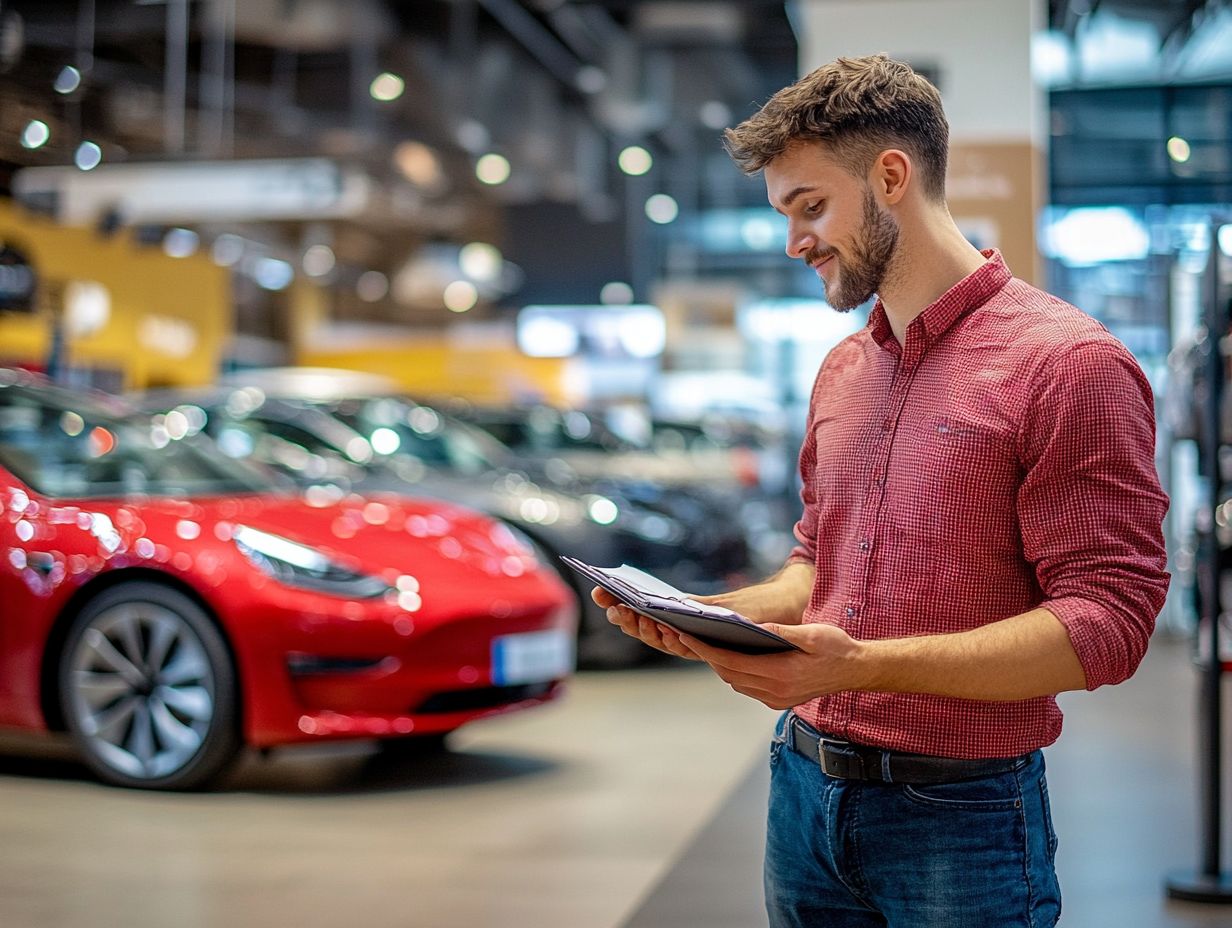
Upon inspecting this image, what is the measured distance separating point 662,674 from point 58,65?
8226 mm

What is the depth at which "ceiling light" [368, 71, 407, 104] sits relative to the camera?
15.2 meters

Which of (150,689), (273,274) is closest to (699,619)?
(150,689)

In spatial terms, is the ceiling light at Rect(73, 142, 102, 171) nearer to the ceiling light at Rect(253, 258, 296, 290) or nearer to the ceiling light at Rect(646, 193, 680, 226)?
the ceiling light at Rect(646, 193, 680, 226)

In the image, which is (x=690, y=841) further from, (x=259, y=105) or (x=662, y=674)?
(x=259, y=105)

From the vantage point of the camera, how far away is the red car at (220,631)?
4.96m

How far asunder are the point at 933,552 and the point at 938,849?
0.33 metres

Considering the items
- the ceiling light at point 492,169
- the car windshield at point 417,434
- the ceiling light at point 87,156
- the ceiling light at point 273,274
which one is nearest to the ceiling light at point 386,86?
the ceiling light at point 492,169

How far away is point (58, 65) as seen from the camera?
13148 millimetres

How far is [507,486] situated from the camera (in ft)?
27.4

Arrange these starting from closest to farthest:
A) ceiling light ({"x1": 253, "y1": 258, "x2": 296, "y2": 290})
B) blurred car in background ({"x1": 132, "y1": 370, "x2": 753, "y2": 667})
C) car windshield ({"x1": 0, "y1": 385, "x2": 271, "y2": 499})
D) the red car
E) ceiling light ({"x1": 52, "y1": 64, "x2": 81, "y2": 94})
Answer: the red car, car windshield ({"x1": 0, "y1": 385, "x2": 271, "y2": 499}), blurred car in background ({"x1": 132, "y1": 370, "x2": 753, "y2": 667}), ceiling light ({"x1": 52, "y1": 64, "x2": 81, "y2": 94}), ceiling light ({"x1": 253, "y1": 258, "x2": 296, "y2": 290})

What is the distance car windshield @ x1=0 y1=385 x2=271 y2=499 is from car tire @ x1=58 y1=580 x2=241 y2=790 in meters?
0.58

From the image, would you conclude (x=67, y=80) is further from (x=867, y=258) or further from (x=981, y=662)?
(x=981, y=662)

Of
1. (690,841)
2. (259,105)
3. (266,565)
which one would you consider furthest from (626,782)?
(259,105)

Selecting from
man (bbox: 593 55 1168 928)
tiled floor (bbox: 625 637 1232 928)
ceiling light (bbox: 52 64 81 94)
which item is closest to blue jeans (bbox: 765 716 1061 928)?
man (bbox: 593 55 1168 928)
